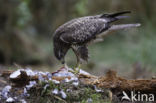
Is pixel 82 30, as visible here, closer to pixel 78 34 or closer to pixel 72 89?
pixel 78 34

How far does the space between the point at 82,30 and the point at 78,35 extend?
0.46 feet

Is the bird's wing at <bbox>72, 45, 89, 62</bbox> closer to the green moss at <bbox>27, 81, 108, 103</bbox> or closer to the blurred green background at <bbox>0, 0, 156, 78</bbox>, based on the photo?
the green moss at <bbox>27, 81, 108, 103</bbox>

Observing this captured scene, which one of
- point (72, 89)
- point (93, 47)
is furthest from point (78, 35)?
point (93, 47)

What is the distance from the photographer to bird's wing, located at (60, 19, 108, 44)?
17.7ft

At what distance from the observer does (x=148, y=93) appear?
4.35 m

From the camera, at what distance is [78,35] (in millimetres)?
5465

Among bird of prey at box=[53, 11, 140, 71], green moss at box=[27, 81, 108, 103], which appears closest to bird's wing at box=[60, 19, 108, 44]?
bird of prey at box=[53, 11, 140, 71]

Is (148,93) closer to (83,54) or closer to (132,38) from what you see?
(83,54)

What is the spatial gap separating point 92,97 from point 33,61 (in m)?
8.59

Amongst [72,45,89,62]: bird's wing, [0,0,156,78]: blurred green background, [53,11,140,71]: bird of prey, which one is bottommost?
[72,45,89,62]: bird's wing

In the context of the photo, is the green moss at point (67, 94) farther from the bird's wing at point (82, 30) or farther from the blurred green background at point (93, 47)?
the blurred green background at point (93, 47)

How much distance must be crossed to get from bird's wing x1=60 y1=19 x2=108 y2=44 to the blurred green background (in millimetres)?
2877

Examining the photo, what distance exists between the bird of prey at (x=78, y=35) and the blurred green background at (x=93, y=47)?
9.44ft

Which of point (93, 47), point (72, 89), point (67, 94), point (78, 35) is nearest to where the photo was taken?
point (67, 94)
